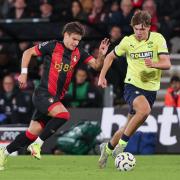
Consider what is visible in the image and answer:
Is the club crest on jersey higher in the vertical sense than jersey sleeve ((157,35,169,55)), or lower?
lower

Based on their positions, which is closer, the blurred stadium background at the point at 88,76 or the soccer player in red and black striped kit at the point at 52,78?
the soccer player in red and black striped kit at the point at 52,78

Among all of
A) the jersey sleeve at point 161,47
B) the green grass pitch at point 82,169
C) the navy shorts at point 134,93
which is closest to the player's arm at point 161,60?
the jersey sleeve at point 161,47

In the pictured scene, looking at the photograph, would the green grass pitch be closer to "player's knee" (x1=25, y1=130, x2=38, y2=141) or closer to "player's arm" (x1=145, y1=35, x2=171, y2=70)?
"player's knee" (x1=25, y1=130, x2=38, y2=141)

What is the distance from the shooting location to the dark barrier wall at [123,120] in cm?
1723

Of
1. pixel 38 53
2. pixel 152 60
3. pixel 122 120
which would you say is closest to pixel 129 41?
pixel 152 60

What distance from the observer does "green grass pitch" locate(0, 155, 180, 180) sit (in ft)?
36.2

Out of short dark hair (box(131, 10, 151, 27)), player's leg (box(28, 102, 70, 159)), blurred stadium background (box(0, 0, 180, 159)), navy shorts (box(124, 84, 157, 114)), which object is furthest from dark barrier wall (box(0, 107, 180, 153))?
short dark hair (box(131, 10, 151, 27))

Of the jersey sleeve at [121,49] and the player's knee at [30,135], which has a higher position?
the jersey sleeve at [121,49]

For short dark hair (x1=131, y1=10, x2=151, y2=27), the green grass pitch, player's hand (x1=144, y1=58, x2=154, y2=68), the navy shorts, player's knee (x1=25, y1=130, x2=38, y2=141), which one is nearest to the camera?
the green grass pitch

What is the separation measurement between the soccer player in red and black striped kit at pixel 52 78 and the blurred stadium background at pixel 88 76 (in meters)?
3.98

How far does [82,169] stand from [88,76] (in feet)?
23.2

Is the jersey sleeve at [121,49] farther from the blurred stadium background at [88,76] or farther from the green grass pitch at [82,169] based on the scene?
the blurred stadium background at [88,76]

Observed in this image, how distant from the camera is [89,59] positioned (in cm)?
1298

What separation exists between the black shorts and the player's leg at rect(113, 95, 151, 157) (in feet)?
3.58
